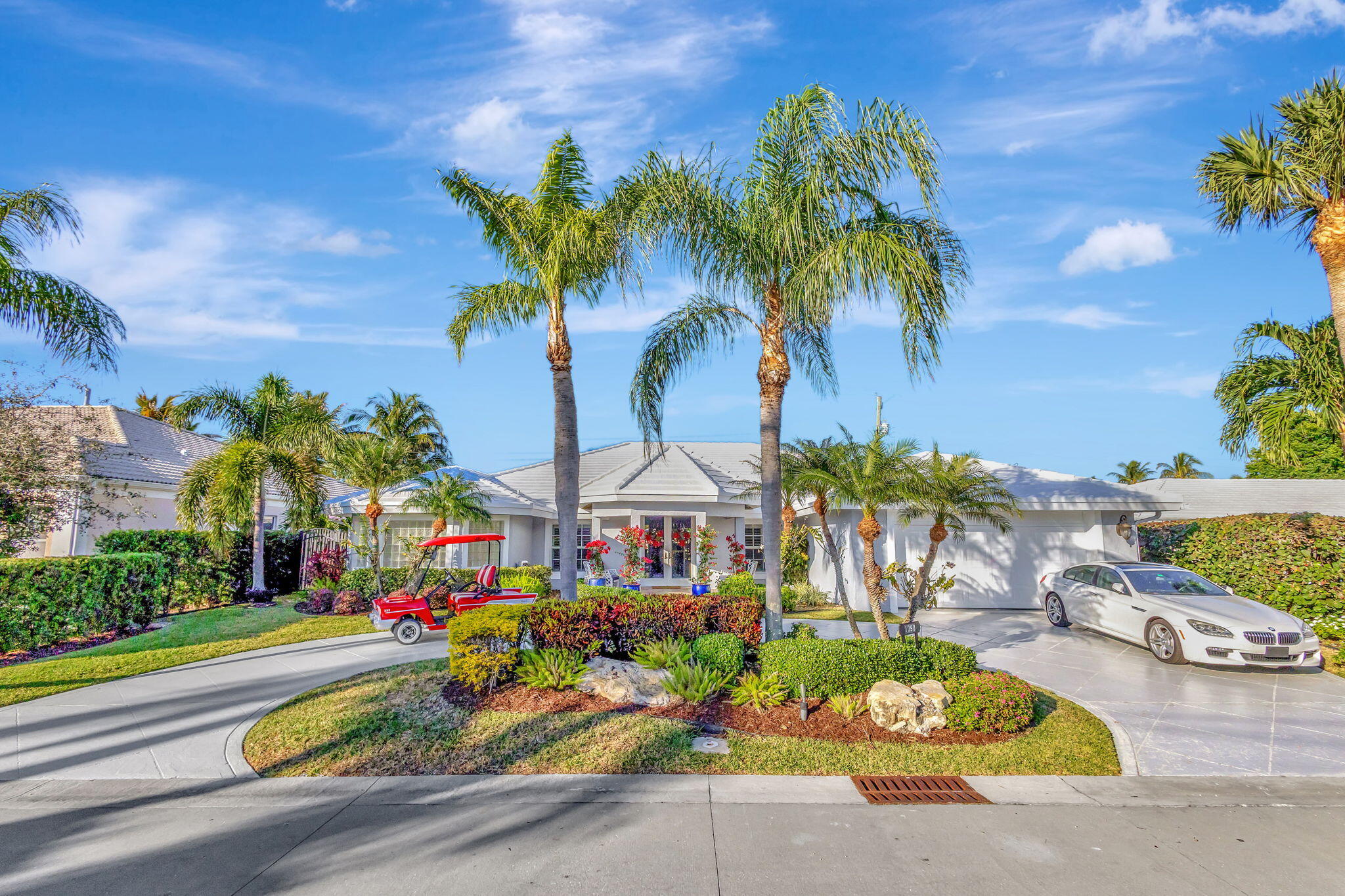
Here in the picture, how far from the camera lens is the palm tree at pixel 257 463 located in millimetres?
16375

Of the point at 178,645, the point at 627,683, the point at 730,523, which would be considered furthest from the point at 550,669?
the point at 730,523

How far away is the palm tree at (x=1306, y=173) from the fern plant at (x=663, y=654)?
9.72 metres

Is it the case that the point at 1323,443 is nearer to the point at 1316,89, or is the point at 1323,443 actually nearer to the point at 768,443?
the point at 1316,89

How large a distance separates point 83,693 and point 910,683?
1035 centimetres

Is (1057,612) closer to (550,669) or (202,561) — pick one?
(550,669)

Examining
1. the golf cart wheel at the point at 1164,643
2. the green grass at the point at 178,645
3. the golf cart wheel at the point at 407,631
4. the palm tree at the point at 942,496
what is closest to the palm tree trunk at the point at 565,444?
the golf cart wheel at the point at 407,631

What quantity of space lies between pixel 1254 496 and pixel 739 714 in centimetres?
2960

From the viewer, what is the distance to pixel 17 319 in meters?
10.2

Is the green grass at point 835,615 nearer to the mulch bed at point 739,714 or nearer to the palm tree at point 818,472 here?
the palm tree at point 818,472

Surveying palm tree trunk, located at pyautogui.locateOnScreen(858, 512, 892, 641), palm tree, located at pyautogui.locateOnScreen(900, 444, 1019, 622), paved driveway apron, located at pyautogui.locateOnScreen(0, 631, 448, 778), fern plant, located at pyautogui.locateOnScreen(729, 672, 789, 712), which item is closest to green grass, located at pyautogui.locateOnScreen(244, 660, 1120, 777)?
paved driveway apron, located at pyautogui.locateOnScreen(0, 631, 448, 778)

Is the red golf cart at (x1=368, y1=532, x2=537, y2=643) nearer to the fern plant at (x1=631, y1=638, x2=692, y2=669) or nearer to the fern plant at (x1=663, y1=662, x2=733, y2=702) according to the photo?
the fern plant at (x1=631, y1=638, x2=692, y2=669)

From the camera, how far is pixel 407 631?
41.7 feet

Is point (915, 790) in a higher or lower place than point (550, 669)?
lower

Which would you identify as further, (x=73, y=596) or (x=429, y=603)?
(x=429, y=603)
